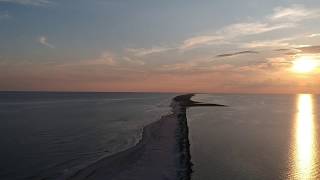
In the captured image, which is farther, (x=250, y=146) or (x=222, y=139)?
(x=222, y=139)

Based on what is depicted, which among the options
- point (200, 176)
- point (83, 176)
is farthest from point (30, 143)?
point (200, 176)

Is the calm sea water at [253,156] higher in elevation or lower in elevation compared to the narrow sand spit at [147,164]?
lower

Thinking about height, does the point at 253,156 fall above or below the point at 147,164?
below

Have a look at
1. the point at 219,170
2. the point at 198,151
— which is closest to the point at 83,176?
the point at 219,170

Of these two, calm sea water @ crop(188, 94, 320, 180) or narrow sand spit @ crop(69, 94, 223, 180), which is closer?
narrow sand spit @ crop(69, 94, 223, 180)

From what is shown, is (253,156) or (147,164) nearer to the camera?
(147,164)

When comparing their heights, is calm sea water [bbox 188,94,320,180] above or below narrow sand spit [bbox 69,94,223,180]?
below

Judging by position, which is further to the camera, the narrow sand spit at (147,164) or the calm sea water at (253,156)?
the calm sea water at (253,156)

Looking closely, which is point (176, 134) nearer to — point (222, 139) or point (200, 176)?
point (222, 139)

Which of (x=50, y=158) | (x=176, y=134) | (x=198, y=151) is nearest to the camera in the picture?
(x=50, y=158)

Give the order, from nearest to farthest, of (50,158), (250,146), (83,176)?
(83,176)
(50,158)
(250,146)
